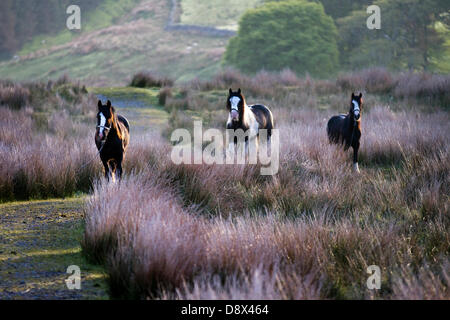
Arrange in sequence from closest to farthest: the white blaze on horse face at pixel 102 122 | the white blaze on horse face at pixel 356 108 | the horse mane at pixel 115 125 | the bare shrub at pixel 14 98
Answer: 1. the white blaze on horse face at pixel 102 122
2. the horse mane at pixel 115 125
3. the white blaze on horse face at pixel 356 108
4. the bare shrub at pixel 14 98

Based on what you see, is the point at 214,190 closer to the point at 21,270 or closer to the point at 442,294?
the point at 21,270

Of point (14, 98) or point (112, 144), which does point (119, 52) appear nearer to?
point (14, 98)

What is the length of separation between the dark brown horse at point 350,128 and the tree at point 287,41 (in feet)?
68.0

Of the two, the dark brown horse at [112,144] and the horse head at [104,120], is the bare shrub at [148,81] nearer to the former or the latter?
the dark brown horse at [112,144]

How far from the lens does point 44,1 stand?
5603 cm

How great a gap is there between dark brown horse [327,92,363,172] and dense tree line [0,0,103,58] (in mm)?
50767

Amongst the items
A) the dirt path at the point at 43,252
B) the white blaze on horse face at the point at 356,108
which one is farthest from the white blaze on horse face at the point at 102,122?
the white blaze on horse face at the point at 356,108

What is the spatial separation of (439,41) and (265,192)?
90.5 ft

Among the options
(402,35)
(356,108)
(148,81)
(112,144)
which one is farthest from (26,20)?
(112,144)

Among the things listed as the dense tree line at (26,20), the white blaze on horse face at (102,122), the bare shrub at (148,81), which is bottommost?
the white blaze on horse face at (102,122)

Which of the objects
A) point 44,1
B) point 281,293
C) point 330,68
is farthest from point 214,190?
point 44,1

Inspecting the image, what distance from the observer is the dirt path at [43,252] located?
3240 millimetres

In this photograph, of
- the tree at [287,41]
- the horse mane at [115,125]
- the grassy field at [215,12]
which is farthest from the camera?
the grassy field at [215,12]

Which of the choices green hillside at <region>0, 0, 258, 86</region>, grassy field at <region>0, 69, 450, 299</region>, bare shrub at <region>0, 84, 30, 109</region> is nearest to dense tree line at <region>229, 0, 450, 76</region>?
green hillside at <region>0, 0, 258, 86</region>
